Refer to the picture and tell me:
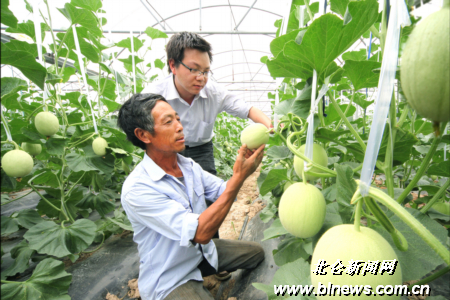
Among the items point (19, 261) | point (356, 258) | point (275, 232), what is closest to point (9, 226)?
point (19, 261)

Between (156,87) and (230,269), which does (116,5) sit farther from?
(230,269)

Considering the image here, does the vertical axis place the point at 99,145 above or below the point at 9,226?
above

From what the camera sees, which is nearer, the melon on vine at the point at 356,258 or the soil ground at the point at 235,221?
the melon on vine at the point at 356,258

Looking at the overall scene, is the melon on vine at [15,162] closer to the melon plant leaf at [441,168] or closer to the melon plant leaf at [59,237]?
the melon plant leaf at [59,237]

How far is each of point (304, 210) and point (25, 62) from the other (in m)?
1.40

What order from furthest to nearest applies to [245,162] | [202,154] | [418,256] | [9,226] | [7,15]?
1. [202,154]
2. [9,226]
3. [245,162]
4. [7,15]
5. [418,256]

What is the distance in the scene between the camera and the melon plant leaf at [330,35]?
734 millimetres

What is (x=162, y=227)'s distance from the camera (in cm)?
156

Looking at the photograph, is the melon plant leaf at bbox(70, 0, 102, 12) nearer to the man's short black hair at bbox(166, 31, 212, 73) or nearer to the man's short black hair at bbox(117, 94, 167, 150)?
the man's short black hair at bbox(166, 31, 212, 73)

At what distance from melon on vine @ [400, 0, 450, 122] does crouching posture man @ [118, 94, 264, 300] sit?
1.17 metres

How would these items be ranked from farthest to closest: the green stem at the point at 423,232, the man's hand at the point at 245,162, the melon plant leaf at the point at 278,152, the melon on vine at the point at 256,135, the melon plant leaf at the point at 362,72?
the man's hand at the point at 245,162, the melon plant leaf at the point at 278,152, the melon on vine at the point at 256,135, the melon plant leaf at the point at 362,72, the green stem at the point at 423,232

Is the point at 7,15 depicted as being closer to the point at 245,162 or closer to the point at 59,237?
the point at 245,162

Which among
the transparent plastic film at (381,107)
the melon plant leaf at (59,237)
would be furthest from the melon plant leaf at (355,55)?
the melon plant leaf at (59,237)

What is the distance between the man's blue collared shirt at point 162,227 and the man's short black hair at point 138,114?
227mm
